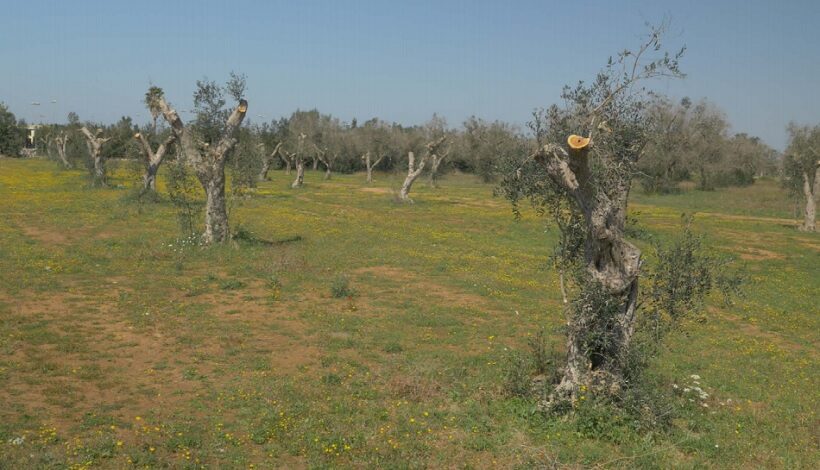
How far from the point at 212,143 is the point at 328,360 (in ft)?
49.5

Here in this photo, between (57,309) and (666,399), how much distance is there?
536 inches

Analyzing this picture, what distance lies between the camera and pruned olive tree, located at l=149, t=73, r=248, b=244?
25.1 m

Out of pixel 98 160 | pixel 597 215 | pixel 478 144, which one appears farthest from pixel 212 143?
pixel 478 144

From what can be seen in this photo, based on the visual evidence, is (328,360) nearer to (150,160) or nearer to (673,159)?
(150,160)

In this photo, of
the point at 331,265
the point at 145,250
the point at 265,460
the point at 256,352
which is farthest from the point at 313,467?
the point at 145,250

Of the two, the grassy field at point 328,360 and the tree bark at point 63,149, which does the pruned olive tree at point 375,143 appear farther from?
the grassy field at point 328,360

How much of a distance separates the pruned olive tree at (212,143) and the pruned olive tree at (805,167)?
34285 millimetres

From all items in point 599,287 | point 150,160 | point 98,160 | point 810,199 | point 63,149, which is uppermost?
point 63,149

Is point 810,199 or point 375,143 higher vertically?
point 375,143

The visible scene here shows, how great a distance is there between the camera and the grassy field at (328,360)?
9.25 m

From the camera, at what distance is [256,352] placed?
13.6m

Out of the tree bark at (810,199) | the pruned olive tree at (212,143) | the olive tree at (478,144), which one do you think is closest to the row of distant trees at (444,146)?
the olive tree at (478,144)

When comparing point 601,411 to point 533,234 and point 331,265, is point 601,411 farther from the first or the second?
point 533,234

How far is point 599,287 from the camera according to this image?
10.1 meters
